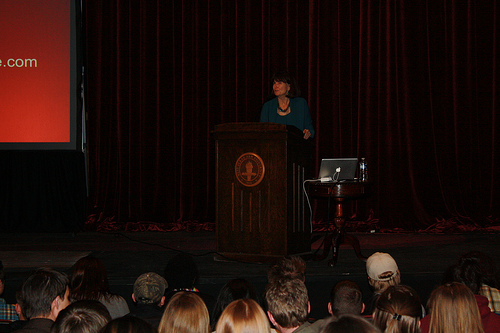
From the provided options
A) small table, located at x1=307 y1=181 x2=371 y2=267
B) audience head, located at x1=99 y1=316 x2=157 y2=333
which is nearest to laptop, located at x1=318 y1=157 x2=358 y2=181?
small table, located at x1=307 y1=181 x2=371 y2=267

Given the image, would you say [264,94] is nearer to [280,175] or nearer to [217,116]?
[217,116]

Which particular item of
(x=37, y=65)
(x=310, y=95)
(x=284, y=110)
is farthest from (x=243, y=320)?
(x=37, y=65)

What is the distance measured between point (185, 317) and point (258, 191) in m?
2.23

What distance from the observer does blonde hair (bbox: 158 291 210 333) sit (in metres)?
1.60

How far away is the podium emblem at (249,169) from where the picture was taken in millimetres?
3775

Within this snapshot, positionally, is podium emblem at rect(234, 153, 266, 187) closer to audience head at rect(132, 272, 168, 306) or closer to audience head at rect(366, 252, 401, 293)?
audience head at rect(366, 252, 401, 293)

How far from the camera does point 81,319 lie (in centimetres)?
151

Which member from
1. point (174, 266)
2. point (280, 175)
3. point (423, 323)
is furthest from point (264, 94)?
point (423, 323)

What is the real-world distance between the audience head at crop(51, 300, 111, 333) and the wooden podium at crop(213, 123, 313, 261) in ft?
7.38

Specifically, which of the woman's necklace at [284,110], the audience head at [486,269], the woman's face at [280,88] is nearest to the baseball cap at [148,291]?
the audience head at [486,269]

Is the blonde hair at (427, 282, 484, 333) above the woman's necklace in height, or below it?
below

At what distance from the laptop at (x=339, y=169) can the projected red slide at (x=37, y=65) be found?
3.50 metres

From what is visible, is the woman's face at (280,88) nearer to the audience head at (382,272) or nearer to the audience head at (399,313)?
the audience head at (382,272)

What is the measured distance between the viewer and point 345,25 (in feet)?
21.5
